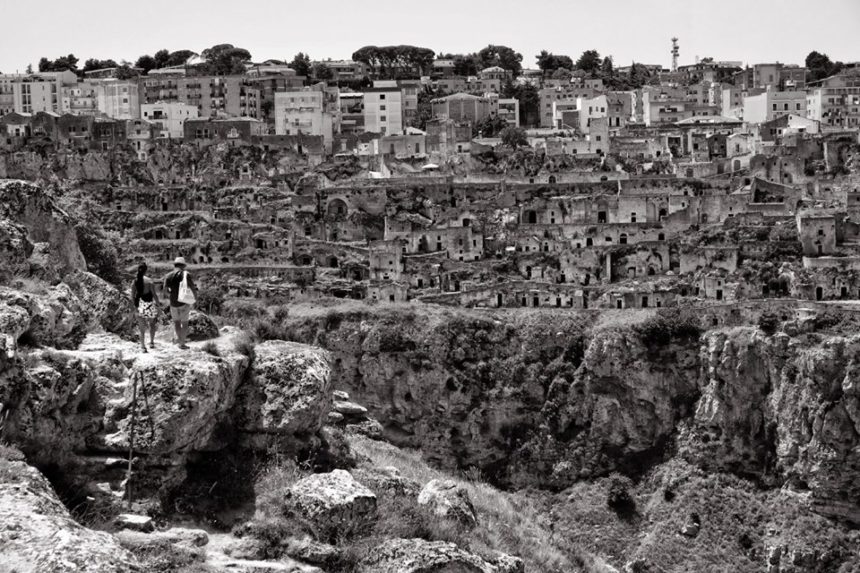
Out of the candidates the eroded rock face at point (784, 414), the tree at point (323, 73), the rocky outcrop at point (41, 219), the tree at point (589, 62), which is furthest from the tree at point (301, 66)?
the rocky outcrop at point (41, 219)

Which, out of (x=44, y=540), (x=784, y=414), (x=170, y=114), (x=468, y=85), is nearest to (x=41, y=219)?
(x=44, y=540)

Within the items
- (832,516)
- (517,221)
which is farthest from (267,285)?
(832,516)

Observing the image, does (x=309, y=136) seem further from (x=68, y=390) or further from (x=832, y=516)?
(x=68, y=390)

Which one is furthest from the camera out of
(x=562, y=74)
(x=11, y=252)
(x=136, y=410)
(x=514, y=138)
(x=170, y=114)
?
(x=562, y=74)

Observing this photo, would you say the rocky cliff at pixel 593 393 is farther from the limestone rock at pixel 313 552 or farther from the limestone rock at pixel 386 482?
the limestone rock at pixel 313 552

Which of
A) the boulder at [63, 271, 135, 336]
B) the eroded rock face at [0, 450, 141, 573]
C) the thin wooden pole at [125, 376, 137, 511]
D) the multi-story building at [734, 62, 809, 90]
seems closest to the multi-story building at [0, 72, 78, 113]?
the multi-story building at [734, 62, 809, 90]

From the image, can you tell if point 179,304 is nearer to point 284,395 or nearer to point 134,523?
point 284,395
